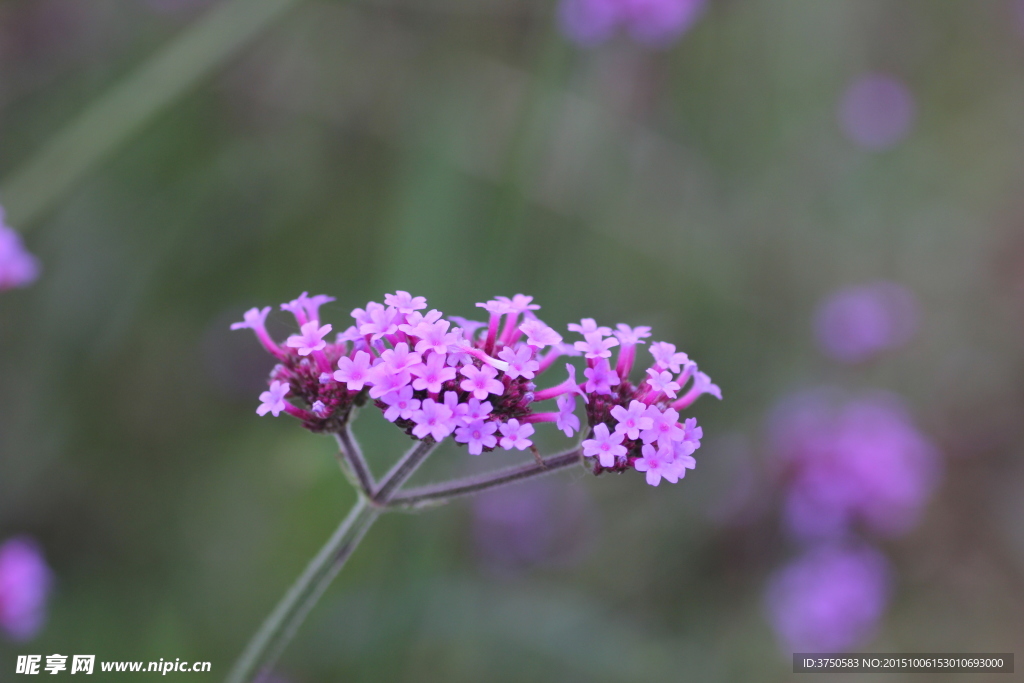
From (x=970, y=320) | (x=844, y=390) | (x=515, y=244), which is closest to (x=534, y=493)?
(x=515, y=244)

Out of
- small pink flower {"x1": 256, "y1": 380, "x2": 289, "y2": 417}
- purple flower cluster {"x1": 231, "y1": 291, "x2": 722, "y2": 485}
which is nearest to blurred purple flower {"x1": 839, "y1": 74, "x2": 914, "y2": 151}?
purple flower cluster {"x1": 231, "y1": 291, "x2": 722, "y2": 485}

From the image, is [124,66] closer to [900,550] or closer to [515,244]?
[515,244]

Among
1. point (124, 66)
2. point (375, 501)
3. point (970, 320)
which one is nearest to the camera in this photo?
point (375, 501)

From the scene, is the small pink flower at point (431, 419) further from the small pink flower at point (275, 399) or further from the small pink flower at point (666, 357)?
the small pink flower at point (666, 357)

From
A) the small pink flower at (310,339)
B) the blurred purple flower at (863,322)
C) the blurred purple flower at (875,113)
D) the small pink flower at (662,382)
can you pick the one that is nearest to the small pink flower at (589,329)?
the small pink flower at (662,382)

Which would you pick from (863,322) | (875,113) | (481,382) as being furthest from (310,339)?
(875,113)

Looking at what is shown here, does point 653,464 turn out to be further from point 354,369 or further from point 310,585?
point 310,585
